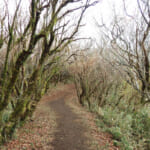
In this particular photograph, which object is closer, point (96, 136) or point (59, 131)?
point (96, 136)

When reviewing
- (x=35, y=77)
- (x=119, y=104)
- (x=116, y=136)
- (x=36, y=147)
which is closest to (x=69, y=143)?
(x=36, y=147)

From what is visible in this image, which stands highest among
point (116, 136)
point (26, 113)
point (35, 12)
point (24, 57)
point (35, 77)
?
point (35, 12)

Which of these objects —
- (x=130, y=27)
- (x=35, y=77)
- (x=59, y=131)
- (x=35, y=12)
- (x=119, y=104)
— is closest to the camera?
(x=35, y=12)

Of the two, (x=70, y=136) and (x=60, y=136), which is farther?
(x=60, y=136)

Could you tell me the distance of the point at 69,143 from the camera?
6.77m

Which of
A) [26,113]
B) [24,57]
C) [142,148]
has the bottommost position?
[142,148]

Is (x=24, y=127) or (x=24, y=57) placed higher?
(x=24, y=57)

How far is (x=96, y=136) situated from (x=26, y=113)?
4.46 m

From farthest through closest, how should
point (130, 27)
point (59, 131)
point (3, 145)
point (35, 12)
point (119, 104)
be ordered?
1. point (119, 104)
2. point (130, 27)
3. point (59, 131)
4. point (3, 145)
5. point (35, 12)

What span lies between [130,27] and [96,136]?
667 centimetres

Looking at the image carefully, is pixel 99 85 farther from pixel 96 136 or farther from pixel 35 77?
pixel 35 77

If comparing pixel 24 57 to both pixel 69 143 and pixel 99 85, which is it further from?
pixel 99 85

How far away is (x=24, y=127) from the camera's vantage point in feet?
29.3

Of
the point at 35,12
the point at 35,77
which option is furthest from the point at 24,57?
the point at 35,77
